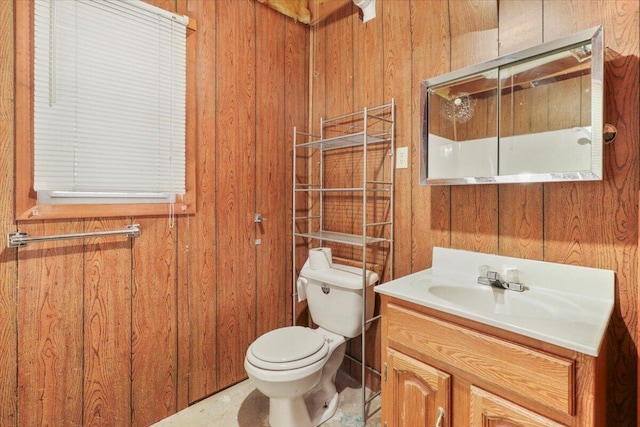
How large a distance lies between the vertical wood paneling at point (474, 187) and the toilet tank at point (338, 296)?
536 mm

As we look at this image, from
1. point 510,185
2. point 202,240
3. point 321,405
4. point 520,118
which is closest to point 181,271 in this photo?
point 202,240

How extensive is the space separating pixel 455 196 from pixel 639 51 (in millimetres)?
773

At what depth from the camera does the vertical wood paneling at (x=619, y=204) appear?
1053mm

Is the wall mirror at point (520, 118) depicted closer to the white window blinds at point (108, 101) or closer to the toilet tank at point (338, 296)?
the toilet tank at point (338, 296)

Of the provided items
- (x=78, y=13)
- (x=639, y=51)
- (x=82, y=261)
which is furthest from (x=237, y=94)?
(x=639, y=51)

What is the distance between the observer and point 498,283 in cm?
126

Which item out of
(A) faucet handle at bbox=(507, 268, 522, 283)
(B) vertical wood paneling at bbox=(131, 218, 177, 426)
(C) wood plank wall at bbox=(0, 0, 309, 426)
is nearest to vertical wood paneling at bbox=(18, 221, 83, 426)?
(C) wood plank wall at bbox=(0, 0, 309, 426)

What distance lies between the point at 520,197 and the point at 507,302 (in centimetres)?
44

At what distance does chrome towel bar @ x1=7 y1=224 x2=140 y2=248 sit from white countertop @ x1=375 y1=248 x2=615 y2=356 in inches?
46.0

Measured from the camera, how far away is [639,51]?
1037mm

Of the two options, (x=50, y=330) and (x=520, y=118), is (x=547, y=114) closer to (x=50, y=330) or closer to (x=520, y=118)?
(x=520, y=118)

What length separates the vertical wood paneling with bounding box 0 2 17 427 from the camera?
119cm

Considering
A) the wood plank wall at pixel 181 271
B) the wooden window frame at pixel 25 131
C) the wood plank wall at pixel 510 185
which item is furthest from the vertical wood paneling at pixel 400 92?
the wooden window frame at pixel 25 131

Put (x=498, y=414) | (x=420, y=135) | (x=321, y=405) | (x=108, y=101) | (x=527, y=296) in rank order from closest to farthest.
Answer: (x=498, y=414), (x=527, y=296), (x=108, y=101), (x=420, y=135), (x=321, y=405)
